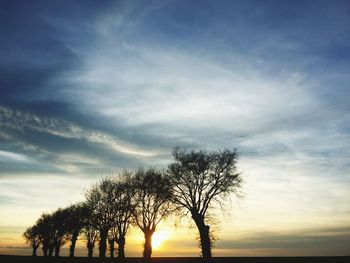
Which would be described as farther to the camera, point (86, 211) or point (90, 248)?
point (90, 248)

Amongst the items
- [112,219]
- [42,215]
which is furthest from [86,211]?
[42,215]

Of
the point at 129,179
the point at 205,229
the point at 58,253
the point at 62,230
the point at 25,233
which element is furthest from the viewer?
the point at 25,233

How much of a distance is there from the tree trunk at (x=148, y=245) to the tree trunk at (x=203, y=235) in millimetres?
13394

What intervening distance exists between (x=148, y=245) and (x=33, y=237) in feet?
266

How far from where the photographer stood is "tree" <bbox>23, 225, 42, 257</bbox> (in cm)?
11862

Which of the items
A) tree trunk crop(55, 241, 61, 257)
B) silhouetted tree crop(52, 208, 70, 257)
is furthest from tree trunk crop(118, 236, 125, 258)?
tree trunk crop(55, 241, 61, 257)

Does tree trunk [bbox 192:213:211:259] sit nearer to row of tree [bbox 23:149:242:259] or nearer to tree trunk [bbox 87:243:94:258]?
row of tree [bbox 23:149:242:259]

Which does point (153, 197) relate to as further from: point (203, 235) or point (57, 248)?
point (57, 248)

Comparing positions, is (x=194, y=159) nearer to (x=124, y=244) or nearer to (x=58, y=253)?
(x=124, y=244)

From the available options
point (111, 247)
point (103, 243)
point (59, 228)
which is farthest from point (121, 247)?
point (59, 228)

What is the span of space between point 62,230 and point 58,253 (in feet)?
45.3

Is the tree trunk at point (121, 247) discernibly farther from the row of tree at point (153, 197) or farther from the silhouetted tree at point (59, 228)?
the silhouetted tree at point (59, 228)

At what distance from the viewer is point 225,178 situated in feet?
166

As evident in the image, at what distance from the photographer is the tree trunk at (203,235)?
159ft
